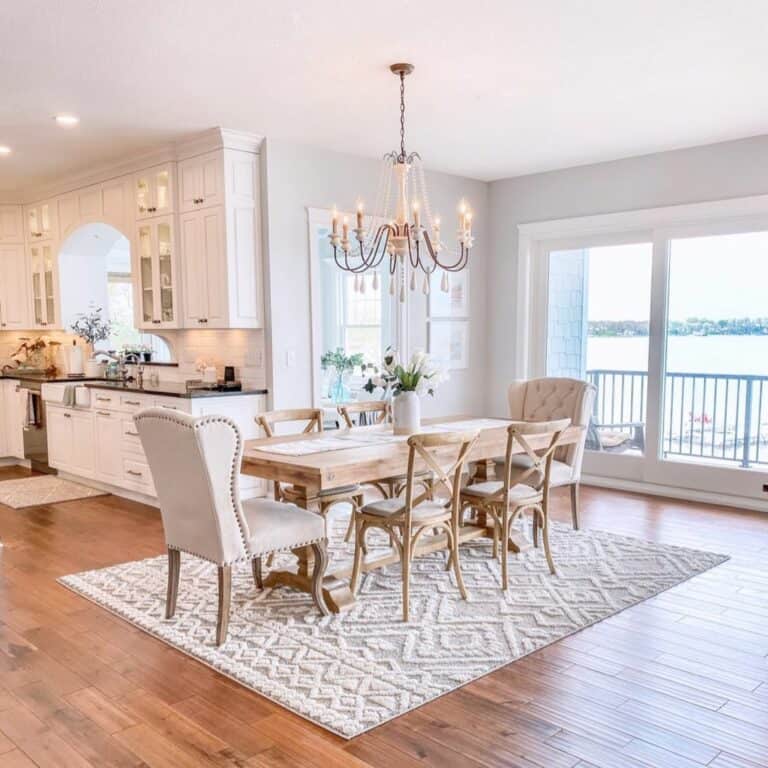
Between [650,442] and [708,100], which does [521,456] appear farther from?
[708,100]

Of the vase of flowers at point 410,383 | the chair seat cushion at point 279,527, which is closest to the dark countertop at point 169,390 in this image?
the vase of flowers at point 410,383

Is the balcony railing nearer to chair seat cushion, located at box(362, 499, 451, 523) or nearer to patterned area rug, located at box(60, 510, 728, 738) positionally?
patterned area rug, located at box(60, 510, 728, 738)

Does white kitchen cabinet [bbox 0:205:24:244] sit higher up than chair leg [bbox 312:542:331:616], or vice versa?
white kitchen cabinet [bbox 0:205:24:244]

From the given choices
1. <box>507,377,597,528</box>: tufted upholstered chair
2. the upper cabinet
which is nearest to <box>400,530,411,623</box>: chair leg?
<box>507,377,597,528</box>: tufted upholstered chair

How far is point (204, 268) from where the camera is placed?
18.2 ft

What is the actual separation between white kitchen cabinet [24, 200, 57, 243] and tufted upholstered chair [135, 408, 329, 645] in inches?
188

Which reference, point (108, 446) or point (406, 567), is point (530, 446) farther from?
point (108, 446)

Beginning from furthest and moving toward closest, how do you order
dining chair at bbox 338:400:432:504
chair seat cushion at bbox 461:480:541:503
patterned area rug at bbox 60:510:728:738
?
dining chair at bbox 338:400:432:504 < chair seat cushion at bbox 461:480:541:503 < patterned area rug at bbox 60:510:728:738

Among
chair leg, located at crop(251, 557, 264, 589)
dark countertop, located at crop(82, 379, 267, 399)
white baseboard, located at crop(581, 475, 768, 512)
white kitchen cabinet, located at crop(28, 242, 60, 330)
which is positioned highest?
white kitchen cabinet, located at crop(28, 242, 60, 330)

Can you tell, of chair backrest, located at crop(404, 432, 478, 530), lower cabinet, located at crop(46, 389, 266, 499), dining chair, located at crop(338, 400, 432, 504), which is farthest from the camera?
lower cabinet, located at crop(46, 389, 266, 499)

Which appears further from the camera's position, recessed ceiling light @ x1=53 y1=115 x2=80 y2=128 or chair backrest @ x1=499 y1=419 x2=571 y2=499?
recessed ceiling light @ x1=53 y1=115 x2=80 y2=128

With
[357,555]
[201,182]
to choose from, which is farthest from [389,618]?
[201,182]

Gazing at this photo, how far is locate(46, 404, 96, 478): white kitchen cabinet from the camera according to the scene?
6211 mm

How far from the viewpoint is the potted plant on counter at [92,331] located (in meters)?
7.00
